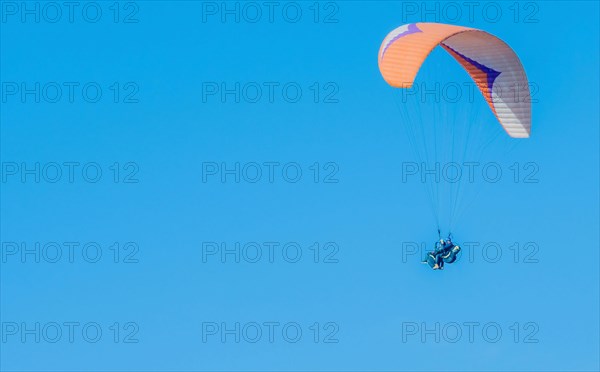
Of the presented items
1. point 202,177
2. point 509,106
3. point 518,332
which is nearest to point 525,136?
point 509,106

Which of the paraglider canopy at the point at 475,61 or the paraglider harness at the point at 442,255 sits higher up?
the paraglider canopy at the point at 475,61

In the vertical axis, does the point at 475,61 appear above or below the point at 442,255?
above

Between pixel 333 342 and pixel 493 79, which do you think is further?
pixel 333 342

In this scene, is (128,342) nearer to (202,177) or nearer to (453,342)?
(202,177)

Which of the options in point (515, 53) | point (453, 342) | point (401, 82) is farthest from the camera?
point (453, 342)

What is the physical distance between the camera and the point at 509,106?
1670 inches

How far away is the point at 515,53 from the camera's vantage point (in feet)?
136

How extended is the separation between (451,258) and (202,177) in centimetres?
907

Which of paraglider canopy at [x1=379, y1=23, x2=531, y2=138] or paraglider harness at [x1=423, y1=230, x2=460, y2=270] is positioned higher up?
paraglider canopy at [x1=379, y1=23, x2=531, y2=138]

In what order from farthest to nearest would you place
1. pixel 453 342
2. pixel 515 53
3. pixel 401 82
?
1. pixel 453 342
2. pixel 515 53
3. pixel 401 82

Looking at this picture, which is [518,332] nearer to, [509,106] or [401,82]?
[509,106]

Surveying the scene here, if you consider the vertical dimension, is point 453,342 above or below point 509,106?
below

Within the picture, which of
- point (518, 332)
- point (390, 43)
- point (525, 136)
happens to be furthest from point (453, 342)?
point (390, 43)

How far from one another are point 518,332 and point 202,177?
9.76m
